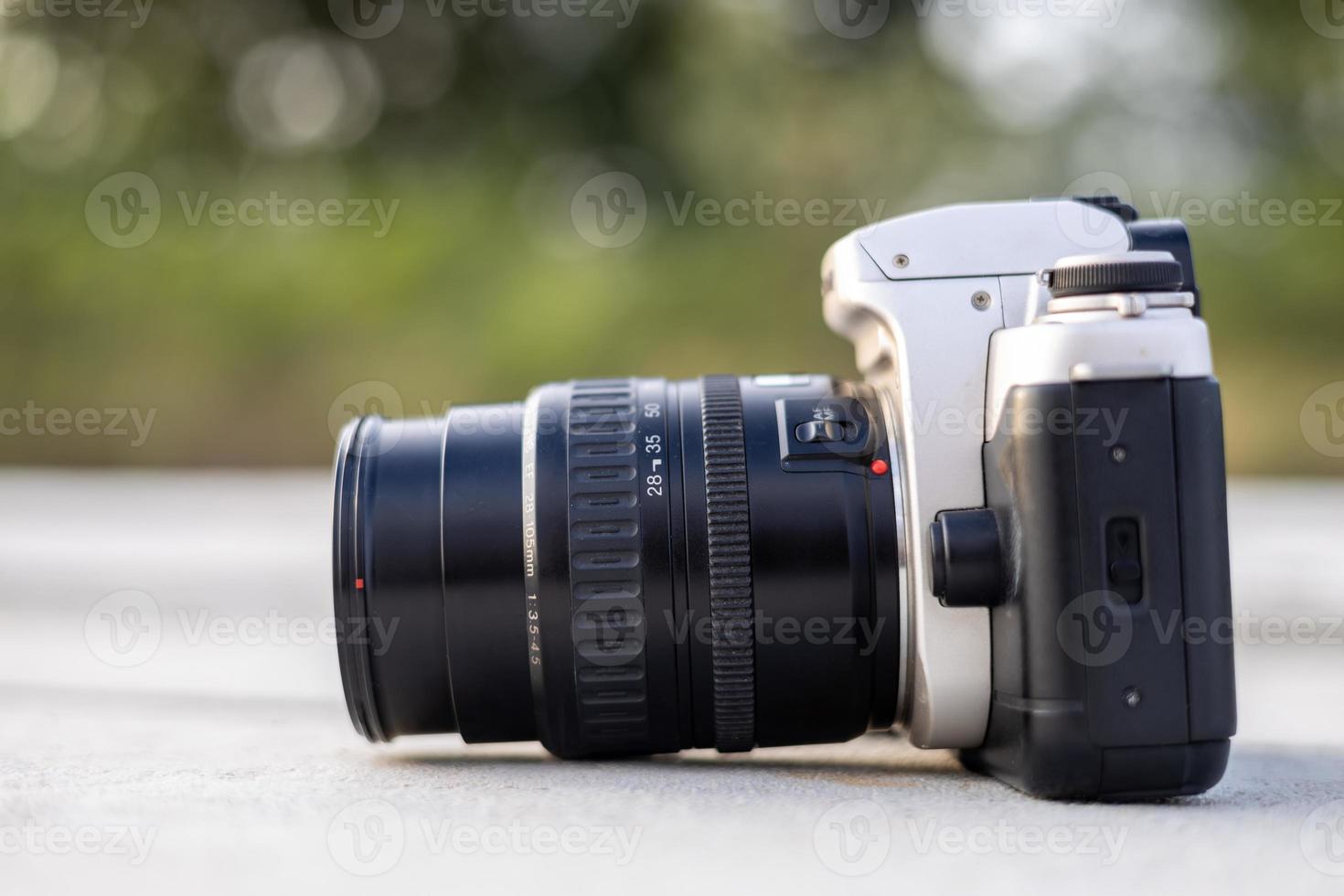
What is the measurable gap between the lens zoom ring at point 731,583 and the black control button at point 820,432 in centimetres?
7

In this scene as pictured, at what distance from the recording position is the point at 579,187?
708 centimetres

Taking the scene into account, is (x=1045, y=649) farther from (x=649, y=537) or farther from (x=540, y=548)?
(x=540, y=548)

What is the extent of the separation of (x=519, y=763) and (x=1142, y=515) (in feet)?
2.58

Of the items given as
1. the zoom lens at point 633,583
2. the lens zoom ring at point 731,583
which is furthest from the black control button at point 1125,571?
the lens zoom ring at point 731,583

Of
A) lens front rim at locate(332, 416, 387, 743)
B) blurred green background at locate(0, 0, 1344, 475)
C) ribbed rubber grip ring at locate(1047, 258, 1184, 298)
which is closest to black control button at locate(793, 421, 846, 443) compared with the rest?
ribbed rubber grip ring at locate(1047, 258, 1184, 298)

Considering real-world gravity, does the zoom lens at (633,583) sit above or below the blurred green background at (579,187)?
below

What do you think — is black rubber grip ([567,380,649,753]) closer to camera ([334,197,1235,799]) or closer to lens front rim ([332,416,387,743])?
camera ([334,197,1235,799])

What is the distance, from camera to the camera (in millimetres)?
1314

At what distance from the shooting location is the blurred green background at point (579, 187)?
6.14 m

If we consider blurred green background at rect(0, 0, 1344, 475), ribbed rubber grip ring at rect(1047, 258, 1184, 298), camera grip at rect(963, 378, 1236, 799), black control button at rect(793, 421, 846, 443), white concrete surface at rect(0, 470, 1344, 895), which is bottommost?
white concrete surface at rect(0, 470, 1344, 895)

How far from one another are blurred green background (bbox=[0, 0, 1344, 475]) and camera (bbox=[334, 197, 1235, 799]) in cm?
449

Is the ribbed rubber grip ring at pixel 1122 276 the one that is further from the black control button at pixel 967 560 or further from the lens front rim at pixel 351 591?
the lens front rim at pixel 351 591

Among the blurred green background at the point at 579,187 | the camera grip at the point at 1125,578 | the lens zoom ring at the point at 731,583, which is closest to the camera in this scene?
the camera grip at the point at 1125,578

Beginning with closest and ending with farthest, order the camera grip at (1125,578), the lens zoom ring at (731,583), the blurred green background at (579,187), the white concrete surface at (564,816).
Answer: the white concrete surface at (564,816) → the camera grip at (1125,578) → the lens zoom ring at (731,583) → the blurred green background at (579,187)
